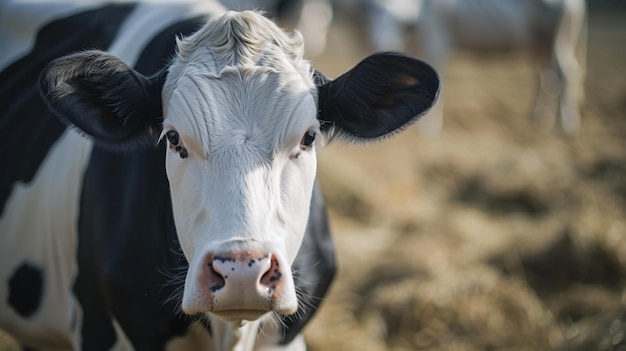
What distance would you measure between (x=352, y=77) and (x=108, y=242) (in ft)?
3.47

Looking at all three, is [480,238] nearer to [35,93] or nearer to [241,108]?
[35,93]

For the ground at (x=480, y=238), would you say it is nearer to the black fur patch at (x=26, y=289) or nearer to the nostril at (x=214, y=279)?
the black fur patch at (x=26, y=289)

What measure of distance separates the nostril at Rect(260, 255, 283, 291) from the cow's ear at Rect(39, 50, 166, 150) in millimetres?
768

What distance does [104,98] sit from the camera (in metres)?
2.80

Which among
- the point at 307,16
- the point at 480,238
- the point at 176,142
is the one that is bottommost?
the point at 307,16

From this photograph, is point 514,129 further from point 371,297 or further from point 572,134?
point 371,297

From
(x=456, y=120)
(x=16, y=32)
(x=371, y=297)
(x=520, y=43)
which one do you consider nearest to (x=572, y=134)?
(x=456, y=120)

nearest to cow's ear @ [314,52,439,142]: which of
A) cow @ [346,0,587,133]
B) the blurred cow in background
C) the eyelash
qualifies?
the eyelash

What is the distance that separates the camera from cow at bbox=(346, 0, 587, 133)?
12609mm

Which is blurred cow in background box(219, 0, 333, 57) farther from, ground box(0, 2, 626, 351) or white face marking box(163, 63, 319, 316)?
white face marking box(163, 63, 319, 316)

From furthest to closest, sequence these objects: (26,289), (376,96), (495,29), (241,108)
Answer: (495,29) < (26,289) < (376,96) < (241,108)

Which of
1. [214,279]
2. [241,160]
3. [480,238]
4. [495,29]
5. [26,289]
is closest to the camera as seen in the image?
[214,279]

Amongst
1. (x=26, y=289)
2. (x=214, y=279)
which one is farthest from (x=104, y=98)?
(x=26, y=289)

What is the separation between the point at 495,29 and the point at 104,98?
35.4 ft
